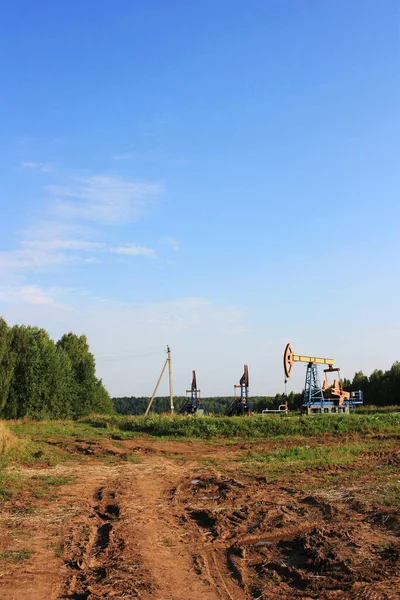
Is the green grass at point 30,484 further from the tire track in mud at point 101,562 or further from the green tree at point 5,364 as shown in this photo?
the green tree at point 5,364

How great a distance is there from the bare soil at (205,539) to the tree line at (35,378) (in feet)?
95.9

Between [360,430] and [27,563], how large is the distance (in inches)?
730

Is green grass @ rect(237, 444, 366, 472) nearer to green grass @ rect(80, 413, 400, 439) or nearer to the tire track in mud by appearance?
green grass @ rect(80, 413, 400, 439)

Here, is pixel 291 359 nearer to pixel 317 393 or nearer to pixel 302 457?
pixel 317 393

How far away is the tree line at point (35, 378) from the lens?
39.7 meters

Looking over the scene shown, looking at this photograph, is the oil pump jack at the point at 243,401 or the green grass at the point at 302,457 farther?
the oil pump jack at the point at 243,401

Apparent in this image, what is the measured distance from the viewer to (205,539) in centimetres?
744

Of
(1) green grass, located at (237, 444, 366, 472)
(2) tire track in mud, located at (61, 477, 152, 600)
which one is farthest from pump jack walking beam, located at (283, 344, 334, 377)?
(2) tire track in mud, located at (61, 477, 152, 600)

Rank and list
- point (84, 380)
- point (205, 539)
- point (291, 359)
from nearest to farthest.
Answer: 1. point (205, 539)
2. point (291, 359)
3. point (84, 380)

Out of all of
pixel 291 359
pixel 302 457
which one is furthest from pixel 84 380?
pixel 302 457

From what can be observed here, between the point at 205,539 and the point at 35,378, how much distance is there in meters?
35.3

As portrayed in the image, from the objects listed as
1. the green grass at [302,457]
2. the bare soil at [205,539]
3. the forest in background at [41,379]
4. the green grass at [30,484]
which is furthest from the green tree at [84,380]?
the bare soil at [205,539]

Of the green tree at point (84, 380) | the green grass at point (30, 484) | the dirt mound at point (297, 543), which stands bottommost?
the green grass at point (30, 484)

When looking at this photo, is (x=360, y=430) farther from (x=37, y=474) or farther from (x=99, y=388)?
(x=99, y=388)
